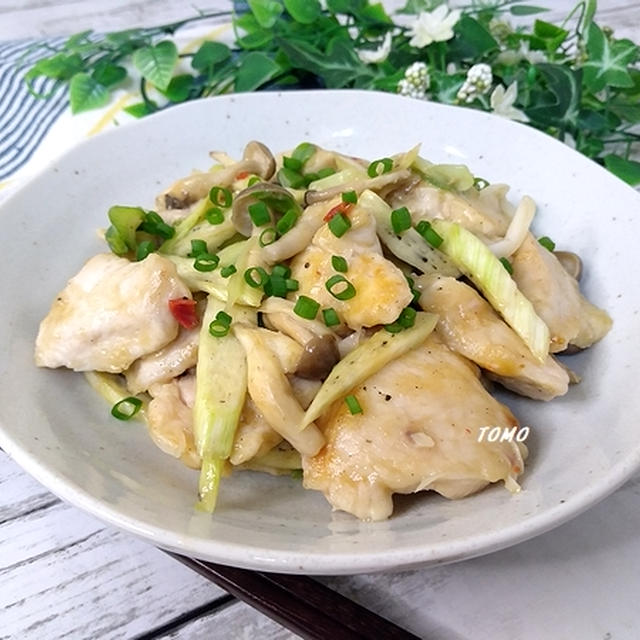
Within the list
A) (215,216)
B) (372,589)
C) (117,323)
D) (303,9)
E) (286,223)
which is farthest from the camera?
(303,9)

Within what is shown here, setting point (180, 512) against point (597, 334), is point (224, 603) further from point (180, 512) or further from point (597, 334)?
point (597, 334)

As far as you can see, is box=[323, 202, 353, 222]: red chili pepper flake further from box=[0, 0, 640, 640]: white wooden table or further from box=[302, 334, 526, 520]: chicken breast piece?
box=[0, 0, 640, 640]: white wooden table

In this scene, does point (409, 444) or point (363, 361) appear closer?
point (409, 444)

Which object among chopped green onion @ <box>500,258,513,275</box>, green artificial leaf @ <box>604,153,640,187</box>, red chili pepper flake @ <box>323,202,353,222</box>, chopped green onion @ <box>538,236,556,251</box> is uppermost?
red chili pepper flake @ <box>323,202,353,222</box>

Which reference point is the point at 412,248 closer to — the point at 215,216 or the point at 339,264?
the point at 339,264

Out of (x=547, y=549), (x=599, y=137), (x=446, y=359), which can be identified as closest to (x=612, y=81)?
(x=599, y=137)

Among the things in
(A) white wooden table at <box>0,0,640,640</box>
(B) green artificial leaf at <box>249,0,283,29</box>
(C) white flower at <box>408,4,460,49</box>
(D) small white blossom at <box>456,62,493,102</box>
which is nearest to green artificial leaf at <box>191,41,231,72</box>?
(B) green artificial leaf at <box>249,0,283,29</box>

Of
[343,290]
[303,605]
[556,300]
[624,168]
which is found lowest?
[624,168]

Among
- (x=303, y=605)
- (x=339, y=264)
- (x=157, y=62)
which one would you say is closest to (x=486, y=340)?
(x=339, y=264)
